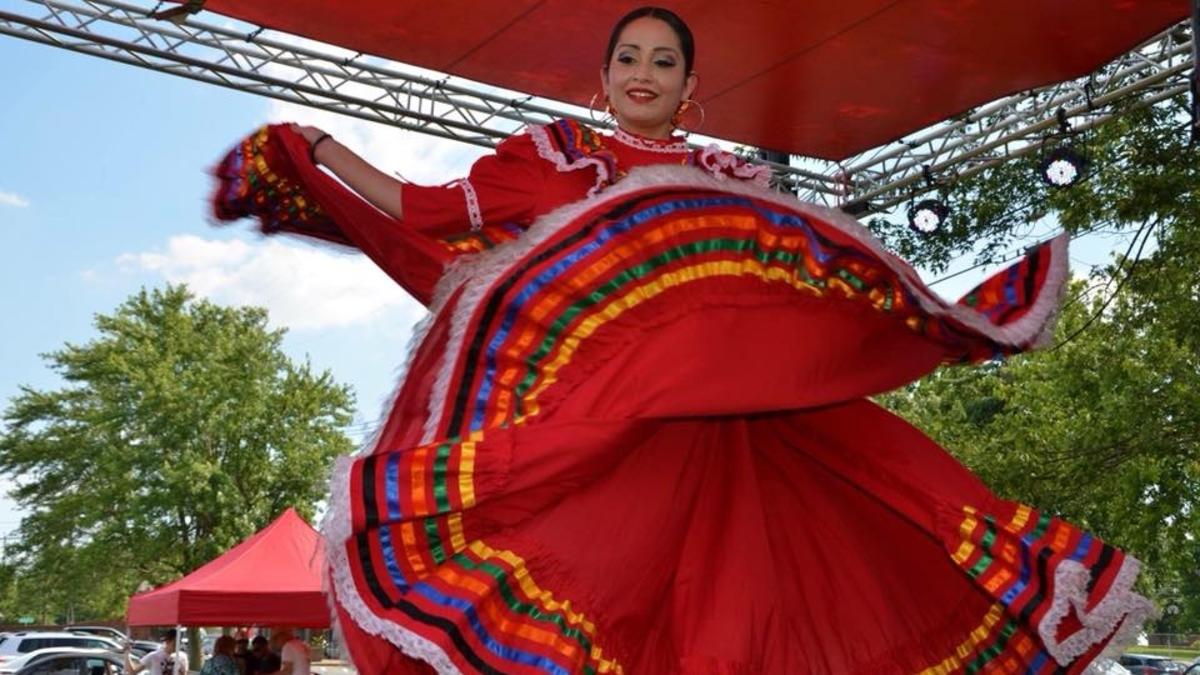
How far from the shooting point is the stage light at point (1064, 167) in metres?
6.87

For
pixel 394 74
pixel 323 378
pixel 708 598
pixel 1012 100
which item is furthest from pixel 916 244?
pixel 323 378

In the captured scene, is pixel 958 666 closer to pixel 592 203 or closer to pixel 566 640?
pixel 566 640

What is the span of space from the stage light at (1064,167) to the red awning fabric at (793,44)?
616 mm

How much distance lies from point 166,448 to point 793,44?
20917 mm

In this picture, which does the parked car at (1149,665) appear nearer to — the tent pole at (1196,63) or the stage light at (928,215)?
the stage light at (928,215)

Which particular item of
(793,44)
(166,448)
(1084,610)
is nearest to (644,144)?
(1084,610)

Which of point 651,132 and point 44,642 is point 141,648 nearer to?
point 44,642

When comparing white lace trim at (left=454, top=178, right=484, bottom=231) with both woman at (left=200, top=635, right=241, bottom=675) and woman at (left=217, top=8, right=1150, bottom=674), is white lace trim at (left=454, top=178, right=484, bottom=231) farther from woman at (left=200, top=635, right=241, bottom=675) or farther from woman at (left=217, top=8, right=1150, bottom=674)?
woman at (left=200, top=635, right=241, bottom=675)

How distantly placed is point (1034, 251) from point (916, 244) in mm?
7111

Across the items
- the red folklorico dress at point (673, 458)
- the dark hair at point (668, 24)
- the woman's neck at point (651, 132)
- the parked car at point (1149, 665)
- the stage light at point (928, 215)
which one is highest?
the stage light at point (928, 215)

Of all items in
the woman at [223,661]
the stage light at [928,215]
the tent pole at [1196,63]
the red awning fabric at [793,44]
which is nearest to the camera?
the tent pole at [1196,63]

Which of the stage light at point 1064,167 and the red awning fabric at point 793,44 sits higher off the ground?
the red awning fabric at point 793,44

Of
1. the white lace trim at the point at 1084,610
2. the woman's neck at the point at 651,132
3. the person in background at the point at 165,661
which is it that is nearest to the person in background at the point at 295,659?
the person in background at the point at 165,661

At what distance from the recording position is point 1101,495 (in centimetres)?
1111
